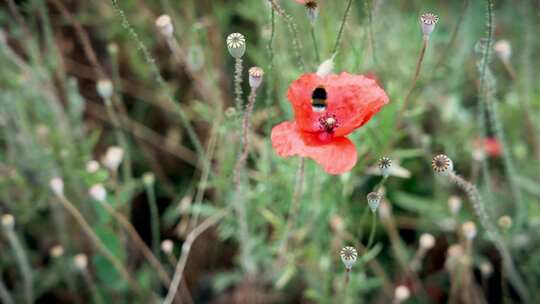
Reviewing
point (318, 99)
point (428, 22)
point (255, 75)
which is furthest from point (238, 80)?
point (428, 22)

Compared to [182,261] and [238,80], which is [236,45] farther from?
[182,261]

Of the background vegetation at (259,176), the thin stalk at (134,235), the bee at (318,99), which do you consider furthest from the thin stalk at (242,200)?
the thin stalk at (134,235)

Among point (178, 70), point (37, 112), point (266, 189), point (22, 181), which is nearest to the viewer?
point (266, 189)

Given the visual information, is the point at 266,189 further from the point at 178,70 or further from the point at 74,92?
the point at 178,70

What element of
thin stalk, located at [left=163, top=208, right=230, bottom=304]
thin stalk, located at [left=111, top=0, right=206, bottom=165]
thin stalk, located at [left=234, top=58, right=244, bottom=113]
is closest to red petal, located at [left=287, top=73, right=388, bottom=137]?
thin stalk, located at [left=234, top=58, right=244, bottom=113]

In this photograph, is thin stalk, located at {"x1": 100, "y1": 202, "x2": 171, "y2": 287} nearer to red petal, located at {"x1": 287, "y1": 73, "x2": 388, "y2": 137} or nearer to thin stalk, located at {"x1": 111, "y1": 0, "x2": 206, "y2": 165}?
thin stalk, located at {"x1": 111, "y1": 0, "x2": 206, "y2": 165}

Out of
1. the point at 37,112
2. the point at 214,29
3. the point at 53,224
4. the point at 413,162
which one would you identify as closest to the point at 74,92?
the point at 37,112

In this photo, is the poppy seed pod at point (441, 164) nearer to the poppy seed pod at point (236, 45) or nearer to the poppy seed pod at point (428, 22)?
the poppy seed pod at point (428, 22)
